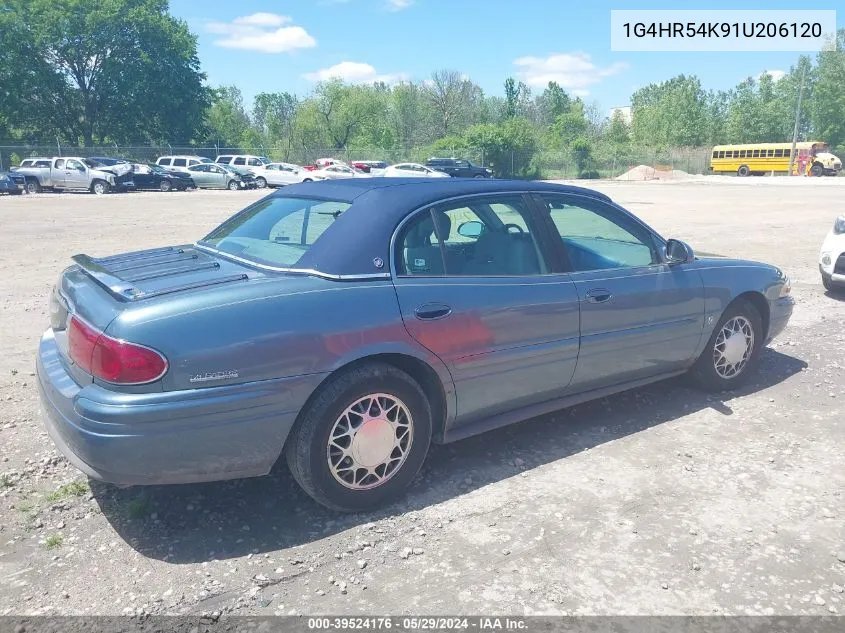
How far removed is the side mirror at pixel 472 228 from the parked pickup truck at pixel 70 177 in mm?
31555

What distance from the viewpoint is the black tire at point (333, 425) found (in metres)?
3.12

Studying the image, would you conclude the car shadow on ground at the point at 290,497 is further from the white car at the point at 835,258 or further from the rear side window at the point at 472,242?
the white car at the point at 835,258

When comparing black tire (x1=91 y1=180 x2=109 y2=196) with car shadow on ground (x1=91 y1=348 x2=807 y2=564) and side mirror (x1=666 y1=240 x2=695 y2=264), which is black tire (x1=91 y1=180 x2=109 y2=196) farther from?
side mirror (x1=666 y1=240 x2=695 y2=264)

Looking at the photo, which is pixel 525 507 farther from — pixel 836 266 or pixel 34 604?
pixel 836 266

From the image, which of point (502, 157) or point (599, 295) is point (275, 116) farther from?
point (599, 295)

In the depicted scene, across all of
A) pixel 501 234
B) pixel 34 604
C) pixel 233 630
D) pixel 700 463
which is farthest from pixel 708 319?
pixel 34 604

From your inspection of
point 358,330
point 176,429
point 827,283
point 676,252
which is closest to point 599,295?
point 676,252

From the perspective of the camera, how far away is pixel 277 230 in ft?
12.8

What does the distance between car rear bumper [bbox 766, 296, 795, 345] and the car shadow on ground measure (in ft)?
3.06

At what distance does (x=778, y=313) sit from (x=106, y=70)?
182ft

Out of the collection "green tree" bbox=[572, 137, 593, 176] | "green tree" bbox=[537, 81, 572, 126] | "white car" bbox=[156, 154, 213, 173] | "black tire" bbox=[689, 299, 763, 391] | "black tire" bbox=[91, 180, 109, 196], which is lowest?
"black tire" bbox=[689, 299, 763, 391]

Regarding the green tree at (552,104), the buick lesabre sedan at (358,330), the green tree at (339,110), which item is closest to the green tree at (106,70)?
the green tree at (339,110)

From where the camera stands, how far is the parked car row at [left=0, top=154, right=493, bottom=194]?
31.3 metres

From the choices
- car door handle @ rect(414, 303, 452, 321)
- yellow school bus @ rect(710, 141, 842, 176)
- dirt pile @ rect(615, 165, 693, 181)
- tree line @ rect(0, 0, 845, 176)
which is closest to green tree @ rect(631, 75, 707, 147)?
tree line @ rect(0, 0, 845, 176)
